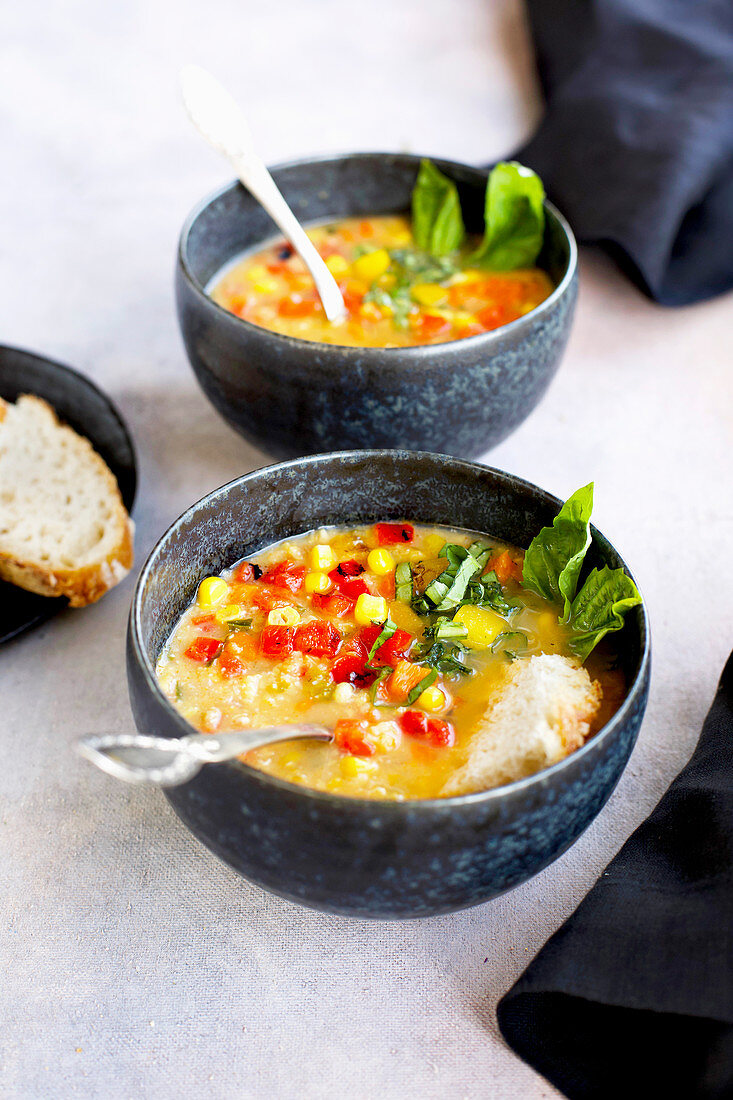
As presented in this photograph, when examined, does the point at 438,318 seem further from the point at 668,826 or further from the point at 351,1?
the point at 351,1

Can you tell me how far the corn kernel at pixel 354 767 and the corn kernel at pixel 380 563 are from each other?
1.93 ft

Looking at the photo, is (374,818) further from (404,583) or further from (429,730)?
(404,583)

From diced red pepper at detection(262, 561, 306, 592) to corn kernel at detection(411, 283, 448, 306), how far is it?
120 cm

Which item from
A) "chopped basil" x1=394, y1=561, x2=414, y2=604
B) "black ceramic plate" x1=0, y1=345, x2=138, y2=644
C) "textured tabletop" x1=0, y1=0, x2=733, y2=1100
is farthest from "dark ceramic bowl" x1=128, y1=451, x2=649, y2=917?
"black ceramic plate" x1=0, y1=345, x2=138, y2=644

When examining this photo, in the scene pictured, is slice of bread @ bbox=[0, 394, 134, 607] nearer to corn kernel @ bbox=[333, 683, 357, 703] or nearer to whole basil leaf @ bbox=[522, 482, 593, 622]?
corn kernel @ bbox=[333, 683, 357, 703]

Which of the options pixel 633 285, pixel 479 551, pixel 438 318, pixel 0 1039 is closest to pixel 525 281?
pixel 438 318

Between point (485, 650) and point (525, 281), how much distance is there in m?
1.61

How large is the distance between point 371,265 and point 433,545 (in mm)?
1264

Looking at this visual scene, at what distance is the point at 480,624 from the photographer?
2299 millimetres

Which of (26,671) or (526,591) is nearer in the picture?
(526,591)

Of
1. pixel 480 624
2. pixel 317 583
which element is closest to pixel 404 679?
pixel 480 624

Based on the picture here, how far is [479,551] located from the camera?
2479 mm

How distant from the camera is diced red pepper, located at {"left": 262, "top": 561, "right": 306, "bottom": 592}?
94.8 inches

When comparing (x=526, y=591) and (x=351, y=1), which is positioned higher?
(x=351, y=1)
